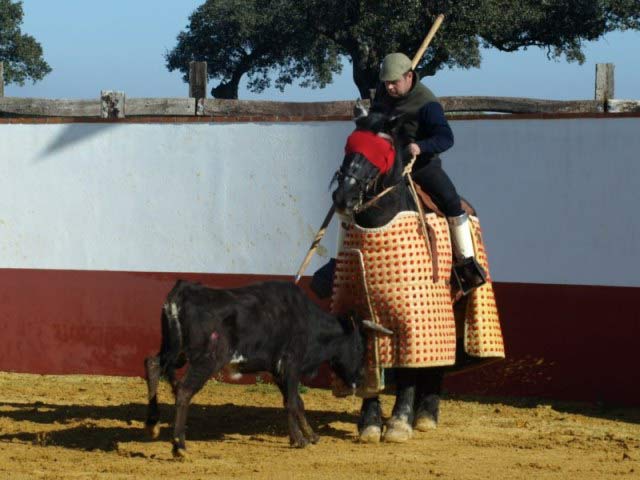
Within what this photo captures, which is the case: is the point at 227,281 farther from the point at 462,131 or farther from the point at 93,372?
the point at 462,131

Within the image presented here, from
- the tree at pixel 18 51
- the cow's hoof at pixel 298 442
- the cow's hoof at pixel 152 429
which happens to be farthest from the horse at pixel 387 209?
the tree at pixel 18 51

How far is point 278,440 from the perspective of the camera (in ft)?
23.9

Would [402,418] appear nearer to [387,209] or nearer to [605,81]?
[387,209]

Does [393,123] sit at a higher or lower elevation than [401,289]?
higher

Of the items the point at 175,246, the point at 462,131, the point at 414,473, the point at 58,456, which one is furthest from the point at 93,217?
the point at 414,473

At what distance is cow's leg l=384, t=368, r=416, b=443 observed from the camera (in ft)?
23.7

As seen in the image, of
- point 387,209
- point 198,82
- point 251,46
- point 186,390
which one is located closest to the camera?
point 186,390

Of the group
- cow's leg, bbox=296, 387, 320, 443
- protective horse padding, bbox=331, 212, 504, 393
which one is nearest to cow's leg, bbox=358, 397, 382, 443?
protective horse padding, bbox=331, 212, 504, 393

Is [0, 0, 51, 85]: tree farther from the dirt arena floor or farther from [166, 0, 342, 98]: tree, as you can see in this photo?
the dirt arena floor

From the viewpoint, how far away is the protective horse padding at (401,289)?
22.9 feet

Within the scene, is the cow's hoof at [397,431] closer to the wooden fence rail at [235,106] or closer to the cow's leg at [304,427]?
the cow's leg at [304,427]

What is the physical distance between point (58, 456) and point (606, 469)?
9.02ft

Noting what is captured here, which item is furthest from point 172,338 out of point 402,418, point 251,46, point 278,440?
point 251,46

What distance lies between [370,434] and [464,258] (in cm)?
111
